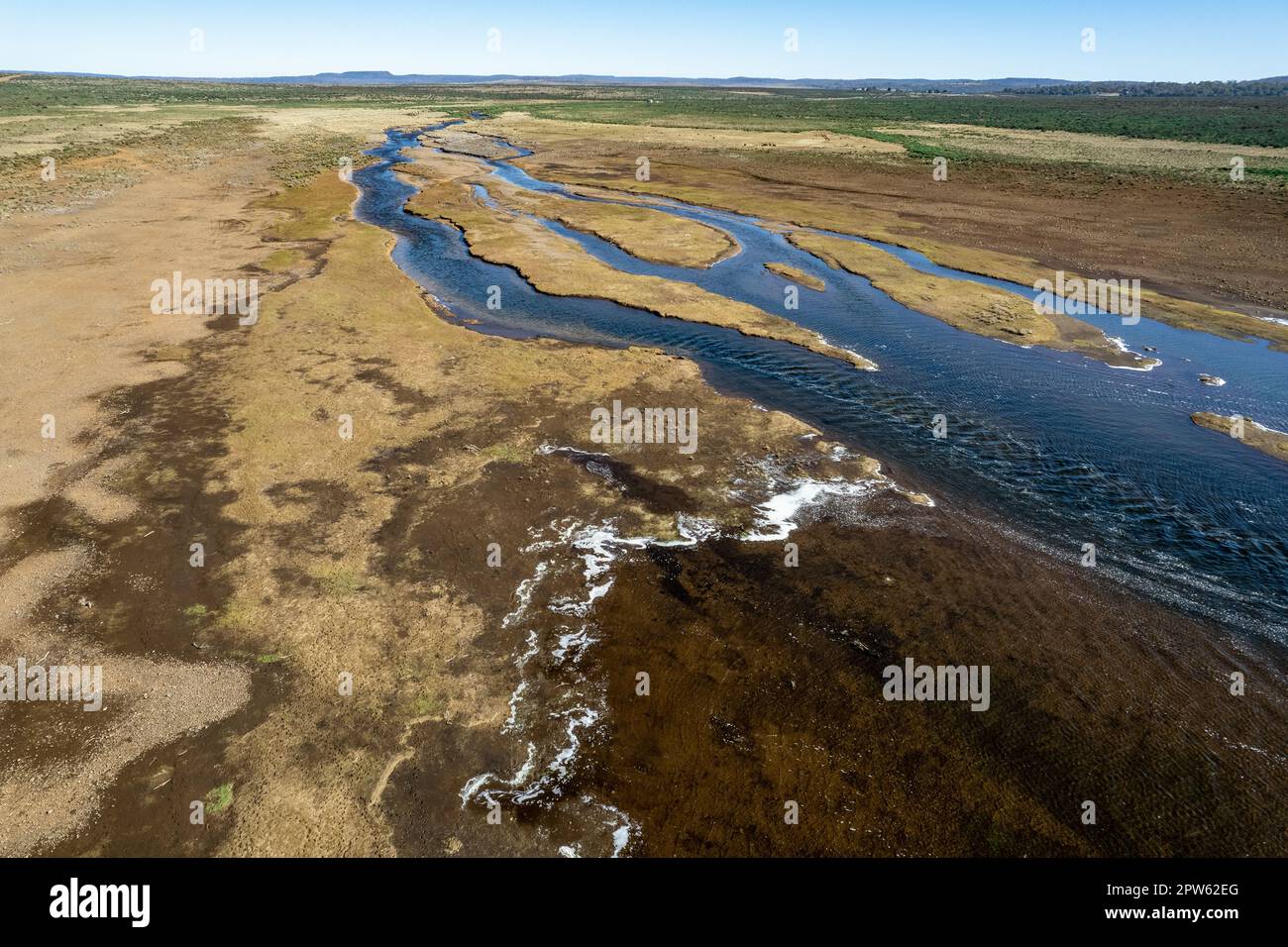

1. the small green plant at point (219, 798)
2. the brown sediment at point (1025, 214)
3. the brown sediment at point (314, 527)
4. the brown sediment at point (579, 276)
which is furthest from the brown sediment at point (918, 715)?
the brown sediment at point (1025, 214)

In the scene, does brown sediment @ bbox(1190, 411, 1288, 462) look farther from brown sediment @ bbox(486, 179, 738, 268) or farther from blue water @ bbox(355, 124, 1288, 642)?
brown sediment @ bbox(486, 179, 738, 268)

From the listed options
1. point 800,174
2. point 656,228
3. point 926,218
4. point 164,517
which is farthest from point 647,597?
point 800,174

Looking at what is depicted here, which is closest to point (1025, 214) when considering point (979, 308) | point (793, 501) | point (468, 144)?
point (979, 308)

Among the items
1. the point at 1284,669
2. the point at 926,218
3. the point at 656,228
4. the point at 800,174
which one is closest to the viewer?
the point at 1284,669

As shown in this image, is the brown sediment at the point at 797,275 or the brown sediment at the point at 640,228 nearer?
the brown sediment at the point at 797,275

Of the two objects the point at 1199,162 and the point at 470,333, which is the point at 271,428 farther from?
the point at 1199,162

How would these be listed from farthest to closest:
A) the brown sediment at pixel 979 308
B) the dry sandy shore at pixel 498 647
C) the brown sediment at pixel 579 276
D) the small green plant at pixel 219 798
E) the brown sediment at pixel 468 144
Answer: the brown sediment at pixel 468 144 → the brown sediment at pixel 579 276 → the brown sediment at pixel 979 308 → the dry sandy shore at pixel 498 647 → the small green plant at pixel 219 798

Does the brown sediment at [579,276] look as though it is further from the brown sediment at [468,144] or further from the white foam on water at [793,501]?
the brown sediment at [468,144]

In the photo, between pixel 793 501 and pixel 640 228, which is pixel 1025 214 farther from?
pixel 793 501
